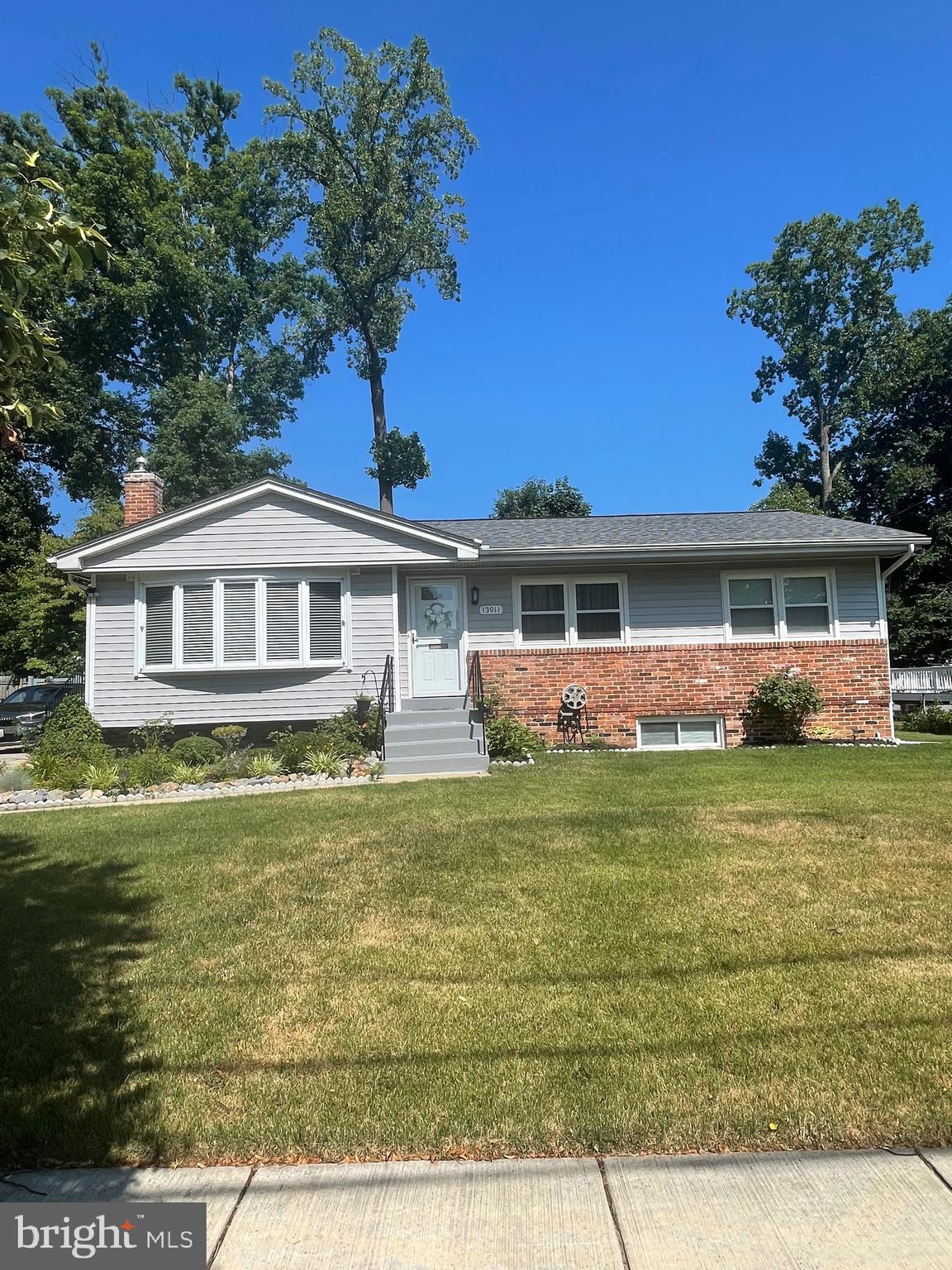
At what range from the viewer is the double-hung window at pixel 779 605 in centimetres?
1360

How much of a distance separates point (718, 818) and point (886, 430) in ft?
113

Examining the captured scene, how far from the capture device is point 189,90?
106 ft

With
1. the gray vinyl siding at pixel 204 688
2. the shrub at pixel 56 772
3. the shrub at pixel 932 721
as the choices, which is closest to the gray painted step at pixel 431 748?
the gray vinyl siding at pixel 204 688

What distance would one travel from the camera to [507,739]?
12.1m

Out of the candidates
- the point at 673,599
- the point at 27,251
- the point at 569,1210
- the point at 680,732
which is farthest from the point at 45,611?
the point at 569,1210

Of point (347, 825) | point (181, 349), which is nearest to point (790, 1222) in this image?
point (347, 825)

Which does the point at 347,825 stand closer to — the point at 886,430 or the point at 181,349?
the point at 181,349

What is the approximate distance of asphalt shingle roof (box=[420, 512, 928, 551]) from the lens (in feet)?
43.2

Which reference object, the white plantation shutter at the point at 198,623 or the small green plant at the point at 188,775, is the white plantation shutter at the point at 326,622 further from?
the small green plant at the point at 188,775

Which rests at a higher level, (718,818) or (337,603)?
(337,603)

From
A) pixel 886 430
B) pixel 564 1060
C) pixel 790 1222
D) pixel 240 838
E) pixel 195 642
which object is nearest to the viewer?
pixel 790 1222

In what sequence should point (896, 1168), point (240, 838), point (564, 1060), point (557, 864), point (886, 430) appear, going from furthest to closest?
point (886, 430)
point (240, 838)
point (557, 864)
point (564, 1060)
point (896, 1168)

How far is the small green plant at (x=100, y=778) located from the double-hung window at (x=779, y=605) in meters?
9.81

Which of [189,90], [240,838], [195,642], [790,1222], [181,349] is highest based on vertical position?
[189,90]
